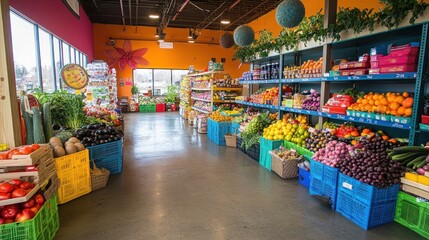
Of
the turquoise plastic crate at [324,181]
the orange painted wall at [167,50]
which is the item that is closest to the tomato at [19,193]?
the turquoise plastic crate at [324,181]

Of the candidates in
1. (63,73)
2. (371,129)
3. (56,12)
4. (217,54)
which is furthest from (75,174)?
(217,54)

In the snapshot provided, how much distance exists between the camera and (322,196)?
3613 millimetres

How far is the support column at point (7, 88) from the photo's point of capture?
2.83 metres

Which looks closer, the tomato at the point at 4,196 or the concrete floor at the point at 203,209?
the tomato at the point at 4,196

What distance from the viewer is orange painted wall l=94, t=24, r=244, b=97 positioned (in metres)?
16.1

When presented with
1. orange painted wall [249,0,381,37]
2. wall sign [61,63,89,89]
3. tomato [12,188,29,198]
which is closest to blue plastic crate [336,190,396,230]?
tomato [12,188,29,198]

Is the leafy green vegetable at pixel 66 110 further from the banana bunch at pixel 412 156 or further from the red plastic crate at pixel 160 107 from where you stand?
the red plastic crate at pixel 160 107

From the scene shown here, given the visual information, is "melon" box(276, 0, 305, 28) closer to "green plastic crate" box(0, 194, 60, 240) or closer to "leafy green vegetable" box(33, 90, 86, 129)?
"green plastic crate" box(0, 194, 60, 240)

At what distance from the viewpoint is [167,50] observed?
17.1m

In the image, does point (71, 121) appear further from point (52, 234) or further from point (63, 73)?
point (52, 234)

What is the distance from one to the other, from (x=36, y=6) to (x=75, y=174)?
4444mm

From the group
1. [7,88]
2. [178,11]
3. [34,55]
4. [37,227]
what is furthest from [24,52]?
[178,11]

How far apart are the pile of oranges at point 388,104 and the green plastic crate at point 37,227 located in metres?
4.19

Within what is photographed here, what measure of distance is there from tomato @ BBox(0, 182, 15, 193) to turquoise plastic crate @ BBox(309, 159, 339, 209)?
11.8 feet
